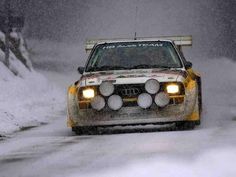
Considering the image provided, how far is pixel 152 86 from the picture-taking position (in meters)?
11.1

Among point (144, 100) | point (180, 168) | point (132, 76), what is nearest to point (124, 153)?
point (180, 168)

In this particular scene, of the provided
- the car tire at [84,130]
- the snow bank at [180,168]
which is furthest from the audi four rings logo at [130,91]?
the snow bank at [180,168]

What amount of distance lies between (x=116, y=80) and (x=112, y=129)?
4.88 ft

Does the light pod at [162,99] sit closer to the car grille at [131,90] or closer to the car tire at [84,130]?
the car grille at [131,90]

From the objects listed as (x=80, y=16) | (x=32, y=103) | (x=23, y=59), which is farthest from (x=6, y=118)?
(x=80, y=16)

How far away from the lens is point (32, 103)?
1830 cm

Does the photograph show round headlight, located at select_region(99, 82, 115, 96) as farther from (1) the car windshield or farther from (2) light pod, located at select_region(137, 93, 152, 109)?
(1) the car windshield

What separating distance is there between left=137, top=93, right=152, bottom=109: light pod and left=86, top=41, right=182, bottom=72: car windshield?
1.10 m

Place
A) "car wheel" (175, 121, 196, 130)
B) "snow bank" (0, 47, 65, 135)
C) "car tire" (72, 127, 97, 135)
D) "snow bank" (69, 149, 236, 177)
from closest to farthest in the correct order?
"snow bank" (69, 149, 236, 177) < "car wheel" (175, 121, 196, 130) < "car tire" (72, 127, 97, 135) < "snow bank" (0, 47, 65, 135)

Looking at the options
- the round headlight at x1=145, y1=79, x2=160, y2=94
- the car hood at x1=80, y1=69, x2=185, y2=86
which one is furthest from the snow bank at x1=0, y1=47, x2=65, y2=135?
the round headlight at x1=145, y1=79, x2=160, y2=94

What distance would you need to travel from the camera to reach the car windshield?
40.6ft

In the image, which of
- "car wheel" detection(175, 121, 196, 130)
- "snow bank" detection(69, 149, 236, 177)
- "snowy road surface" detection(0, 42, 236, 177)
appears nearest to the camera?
"snow bank" detection(69, 149, 236, 177)

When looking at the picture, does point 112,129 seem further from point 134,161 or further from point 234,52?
point 234,52

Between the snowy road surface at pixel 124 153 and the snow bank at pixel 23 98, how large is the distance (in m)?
1.41
